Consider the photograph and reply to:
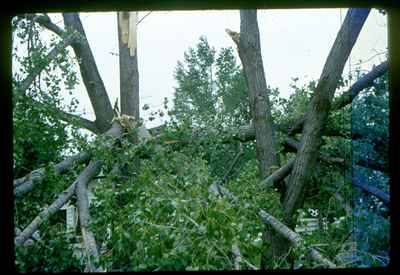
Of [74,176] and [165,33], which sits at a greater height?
[165,33]

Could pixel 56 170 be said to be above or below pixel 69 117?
below

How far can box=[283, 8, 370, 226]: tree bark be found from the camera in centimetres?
378

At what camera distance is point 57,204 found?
11.1ft

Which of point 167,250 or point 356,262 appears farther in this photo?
point 356,262

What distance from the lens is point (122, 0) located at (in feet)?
7.61

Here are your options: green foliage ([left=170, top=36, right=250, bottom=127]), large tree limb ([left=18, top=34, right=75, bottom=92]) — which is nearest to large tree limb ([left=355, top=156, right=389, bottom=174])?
green foliage ([left=170, top=36, right=250, bottom=127])

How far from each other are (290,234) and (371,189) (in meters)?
0.59

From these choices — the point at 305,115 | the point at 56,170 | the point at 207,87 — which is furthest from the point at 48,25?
the point at 305,115

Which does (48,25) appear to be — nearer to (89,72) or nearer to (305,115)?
(89,72)

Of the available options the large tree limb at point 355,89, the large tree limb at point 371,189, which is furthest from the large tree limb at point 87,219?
the large tree limb at point 371,189

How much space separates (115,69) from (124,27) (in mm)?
352

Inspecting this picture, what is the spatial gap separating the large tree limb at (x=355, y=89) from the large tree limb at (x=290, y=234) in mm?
878

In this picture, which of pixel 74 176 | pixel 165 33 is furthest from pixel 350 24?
pixel 74 176

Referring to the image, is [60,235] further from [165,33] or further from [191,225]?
[165,33]
